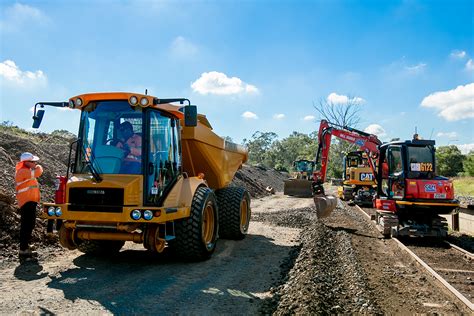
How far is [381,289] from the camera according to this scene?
5953 mm

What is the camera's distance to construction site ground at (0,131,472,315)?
4.82 meters

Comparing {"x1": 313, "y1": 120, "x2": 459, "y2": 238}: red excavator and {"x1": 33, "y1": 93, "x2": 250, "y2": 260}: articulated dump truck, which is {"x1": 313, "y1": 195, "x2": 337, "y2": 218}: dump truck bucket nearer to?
{"x1": 313, "y1": 120, "x2": 459, "y2": 238}: red excavator

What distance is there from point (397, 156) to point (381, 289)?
5.95m

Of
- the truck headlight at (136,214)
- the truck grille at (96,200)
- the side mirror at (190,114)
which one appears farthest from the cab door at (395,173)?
the truck grille at (96,200)

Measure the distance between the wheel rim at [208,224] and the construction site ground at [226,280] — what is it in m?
0.36

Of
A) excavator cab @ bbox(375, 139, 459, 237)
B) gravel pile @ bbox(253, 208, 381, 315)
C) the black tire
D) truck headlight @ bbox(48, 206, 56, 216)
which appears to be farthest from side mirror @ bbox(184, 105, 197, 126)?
excavator cab @ bbox(375, 139, 459, 237)

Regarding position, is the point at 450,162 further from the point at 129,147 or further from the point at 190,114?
the point at 129,147

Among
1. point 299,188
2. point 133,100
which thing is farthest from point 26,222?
point 299,188

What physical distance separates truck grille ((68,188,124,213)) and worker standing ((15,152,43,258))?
4.03 feet

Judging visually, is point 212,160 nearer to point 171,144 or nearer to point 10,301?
point 171,144

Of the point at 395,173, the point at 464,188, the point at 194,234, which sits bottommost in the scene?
the point at 194,234

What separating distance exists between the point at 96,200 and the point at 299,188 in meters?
19.4

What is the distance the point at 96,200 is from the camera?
6039 mm

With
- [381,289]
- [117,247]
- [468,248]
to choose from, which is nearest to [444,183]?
[468,248]
